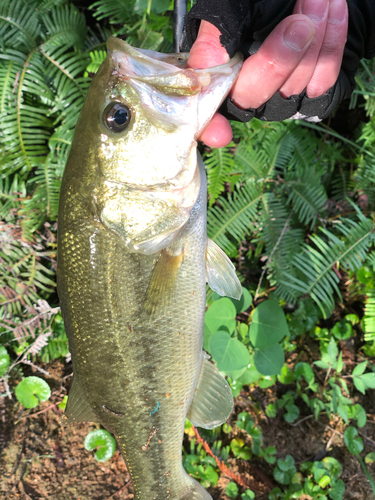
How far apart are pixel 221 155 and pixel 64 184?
1.65 meters

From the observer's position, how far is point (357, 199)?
3236 mm

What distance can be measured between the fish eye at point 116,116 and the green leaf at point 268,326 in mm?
1838

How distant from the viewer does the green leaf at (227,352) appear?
240 centimetres

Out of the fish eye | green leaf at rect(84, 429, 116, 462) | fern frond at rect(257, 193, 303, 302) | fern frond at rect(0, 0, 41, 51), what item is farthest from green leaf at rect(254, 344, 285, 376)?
fern frond at rect(0, 0, 41, 51)

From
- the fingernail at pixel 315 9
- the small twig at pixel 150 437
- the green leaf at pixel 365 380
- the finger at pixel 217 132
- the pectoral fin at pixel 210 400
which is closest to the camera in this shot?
the fingernail at pixel 315 9

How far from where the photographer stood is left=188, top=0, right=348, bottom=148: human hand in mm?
1281

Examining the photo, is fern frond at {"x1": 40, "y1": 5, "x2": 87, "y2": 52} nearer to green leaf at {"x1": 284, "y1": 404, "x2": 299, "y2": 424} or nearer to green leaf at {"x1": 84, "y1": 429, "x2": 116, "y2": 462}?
green leaf at {"x1": 84, "y1": 429, "x2": 116, "y2": 462}

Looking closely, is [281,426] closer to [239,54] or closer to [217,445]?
[217,445]

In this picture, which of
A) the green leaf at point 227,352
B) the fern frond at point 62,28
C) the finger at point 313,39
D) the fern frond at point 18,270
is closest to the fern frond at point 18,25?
the fern frond at point 62,28

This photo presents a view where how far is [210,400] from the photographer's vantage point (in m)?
1.85

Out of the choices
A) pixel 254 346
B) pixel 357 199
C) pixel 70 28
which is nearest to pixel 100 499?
pixel 254 346

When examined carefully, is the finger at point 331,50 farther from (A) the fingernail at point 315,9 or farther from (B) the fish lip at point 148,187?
(B) the fish lip at point 148,187

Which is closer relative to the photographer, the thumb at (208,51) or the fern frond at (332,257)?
the thumb at (208,51)

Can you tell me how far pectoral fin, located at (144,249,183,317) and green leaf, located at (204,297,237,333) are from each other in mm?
1100
